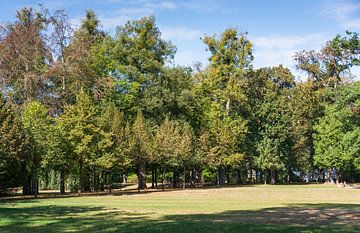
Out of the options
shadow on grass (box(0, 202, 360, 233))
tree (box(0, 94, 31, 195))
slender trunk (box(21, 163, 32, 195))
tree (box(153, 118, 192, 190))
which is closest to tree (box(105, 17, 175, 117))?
tree (box(153, 118, 192, 190))

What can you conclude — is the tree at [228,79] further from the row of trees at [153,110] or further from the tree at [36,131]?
the tree at [36,131]

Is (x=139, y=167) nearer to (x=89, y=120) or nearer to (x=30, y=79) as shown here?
(x=89, y=120)

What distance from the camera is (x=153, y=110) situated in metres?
61.2

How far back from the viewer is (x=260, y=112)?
72.0 metres

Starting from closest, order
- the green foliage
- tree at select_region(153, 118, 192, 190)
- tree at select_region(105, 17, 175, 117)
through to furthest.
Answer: tree at select_region(153, 118, 192, 190), the green foliage, tree at select_region(105, 17, 175, 117)

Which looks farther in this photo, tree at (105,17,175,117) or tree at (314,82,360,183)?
tree at (105,17,175,117)

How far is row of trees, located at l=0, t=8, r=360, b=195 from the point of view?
1766 inches

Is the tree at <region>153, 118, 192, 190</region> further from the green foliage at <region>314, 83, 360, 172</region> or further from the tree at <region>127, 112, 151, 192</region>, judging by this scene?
the green foliage at <region>314, 83, 360, 172</region>

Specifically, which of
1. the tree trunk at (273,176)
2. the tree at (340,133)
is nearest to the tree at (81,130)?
the tree at (340,133)

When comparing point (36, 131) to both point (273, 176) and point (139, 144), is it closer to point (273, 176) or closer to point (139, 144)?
point (139, 144)

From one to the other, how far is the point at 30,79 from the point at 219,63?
102 feet

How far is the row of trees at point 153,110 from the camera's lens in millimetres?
44844

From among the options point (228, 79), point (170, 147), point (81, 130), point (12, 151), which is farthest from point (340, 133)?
point (12, 151)

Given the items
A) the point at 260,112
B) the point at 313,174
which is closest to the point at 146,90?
the point at 260,112
